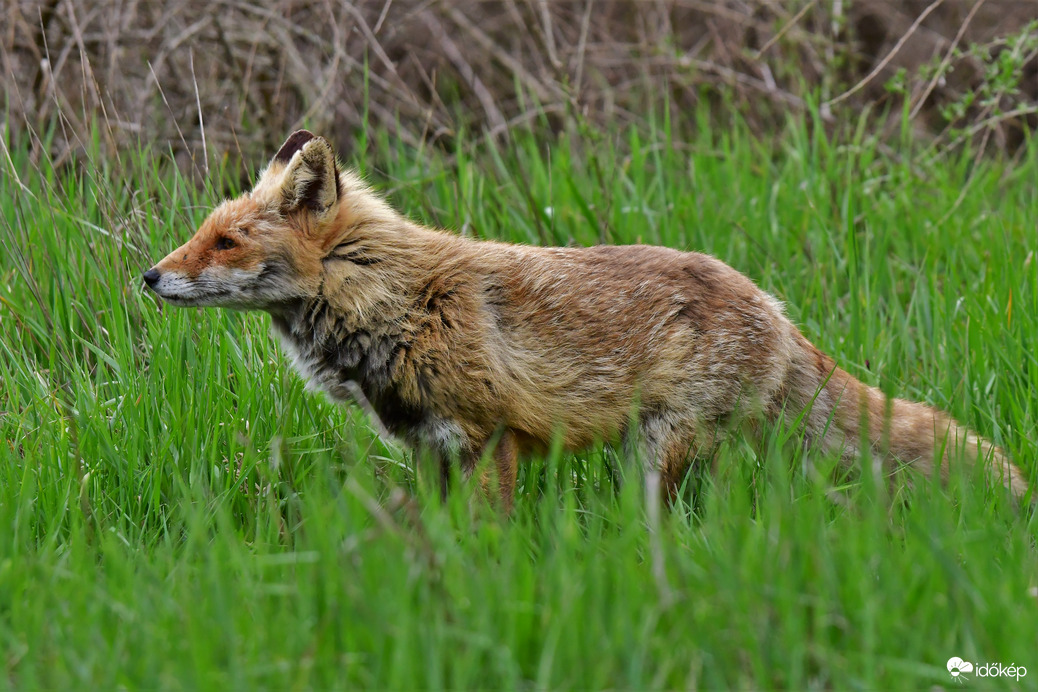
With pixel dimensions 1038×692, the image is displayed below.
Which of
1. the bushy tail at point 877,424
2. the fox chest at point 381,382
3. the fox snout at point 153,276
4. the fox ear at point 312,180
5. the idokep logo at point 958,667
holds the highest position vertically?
the fox ear at point 312,180

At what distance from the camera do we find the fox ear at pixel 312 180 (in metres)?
4.70

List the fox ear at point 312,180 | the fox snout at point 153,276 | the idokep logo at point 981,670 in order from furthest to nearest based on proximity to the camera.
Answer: the fox ear at point 312,180 < the fox snout at point 153,276 < the idokep logo at point 981,670

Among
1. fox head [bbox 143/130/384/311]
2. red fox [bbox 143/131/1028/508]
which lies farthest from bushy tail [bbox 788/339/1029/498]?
fox head [bbox 143/130/384/311]

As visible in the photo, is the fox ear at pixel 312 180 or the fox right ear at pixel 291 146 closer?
the fox ear at pixel 312 180

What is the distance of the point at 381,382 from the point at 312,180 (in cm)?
99

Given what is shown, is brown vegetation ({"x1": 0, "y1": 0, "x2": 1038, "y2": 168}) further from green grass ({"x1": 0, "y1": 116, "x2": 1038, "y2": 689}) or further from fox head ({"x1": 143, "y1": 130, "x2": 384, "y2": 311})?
fox head ({"x1": 143, "y1": 130, "x2": 384, "y2": 311})

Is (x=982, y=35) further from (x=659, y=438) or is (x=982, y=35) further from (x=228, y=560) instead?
(x=228, y=560)

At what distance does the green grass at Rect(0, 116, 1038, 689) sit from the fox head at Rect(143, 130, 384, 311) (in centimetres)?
49

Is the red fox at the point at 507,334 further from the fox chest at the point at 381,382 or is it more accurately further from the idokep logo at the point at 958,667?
the idokep logo at the point at 958,667

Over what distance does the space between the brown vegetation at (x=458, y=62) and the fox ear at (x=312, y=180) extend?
2212mm

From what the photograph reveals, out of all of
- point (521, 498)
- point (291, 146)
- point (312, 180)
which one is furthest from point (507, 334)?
point (291, 146)

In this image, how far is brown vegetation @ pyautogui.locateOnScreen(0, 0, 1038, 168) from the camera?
25.7 feet

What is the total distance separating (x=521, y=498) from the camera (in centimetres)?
468

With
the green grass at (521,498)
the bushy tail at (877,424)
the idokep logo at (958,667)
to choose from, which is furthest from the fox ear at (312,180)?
the idokep logo at (958,667)
